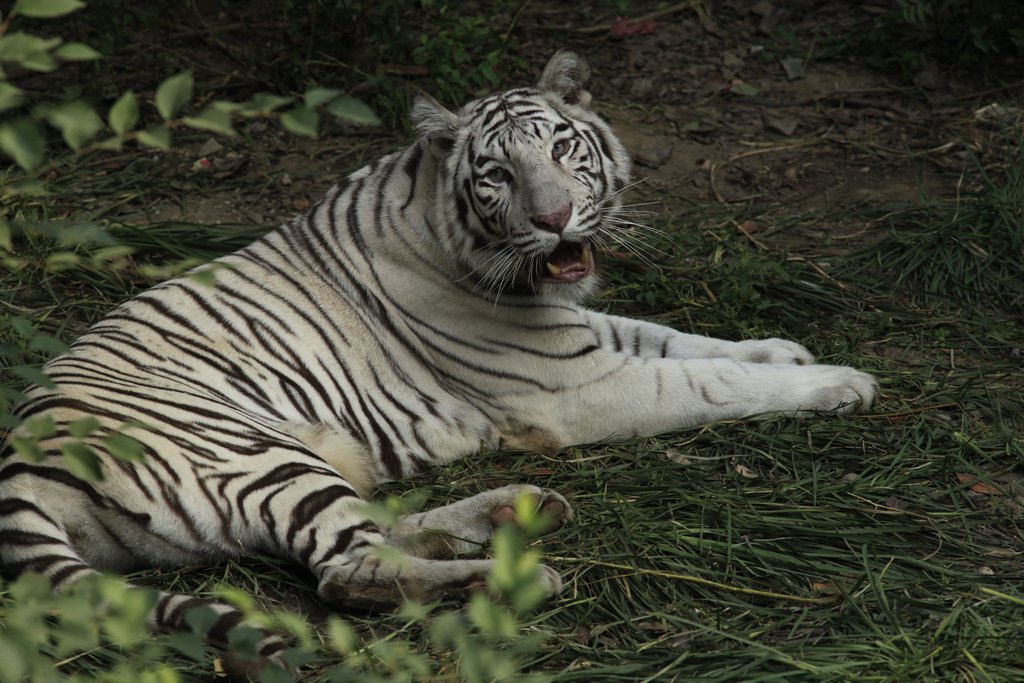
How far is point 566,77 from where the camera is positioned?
3.77m

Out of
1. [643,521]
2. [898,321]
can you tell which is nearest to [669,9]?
[898,321]

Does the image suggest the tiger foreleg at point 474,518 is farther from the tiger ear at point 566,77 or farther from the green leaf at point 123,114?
the green leaf at point 123,114

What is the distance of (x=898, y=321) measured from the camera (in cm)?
431

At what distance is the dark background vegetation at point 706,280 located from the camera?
259 centimetres

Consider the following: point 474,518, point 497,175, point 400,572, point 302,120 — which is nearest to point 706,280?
point 497,175

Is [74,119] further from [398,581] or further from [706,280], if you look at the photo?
[706,280]

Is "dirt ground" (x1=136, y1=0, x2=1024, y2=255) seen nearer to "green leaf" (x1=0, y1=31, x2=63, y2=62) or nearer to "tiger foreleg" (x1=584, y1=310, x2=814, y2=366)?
"tiger foreleg" (x1=584, y1=310, x2=814, y2=366)

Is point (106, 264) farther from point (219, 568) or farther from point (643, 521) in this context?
point (643, 521)

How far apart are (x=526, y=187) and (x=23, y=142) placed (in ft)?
6.57

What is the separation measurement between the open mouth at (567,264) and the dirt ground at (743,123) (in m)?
Answer: 1.65

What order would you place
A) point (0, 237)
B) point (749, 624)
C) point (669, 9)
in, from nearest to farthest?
point (0, 237) → point (749, 624) → point (669, 9)

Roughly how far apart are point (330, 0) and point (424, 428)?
2995mm

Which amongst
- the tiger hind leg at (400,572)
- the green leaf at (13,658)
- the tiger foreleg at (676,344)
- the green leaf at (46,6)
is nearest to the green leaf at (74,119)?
the green leaf at (46,6)

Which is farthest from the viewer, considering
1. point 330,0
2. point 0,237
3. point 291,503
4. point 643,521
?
point 330,0
